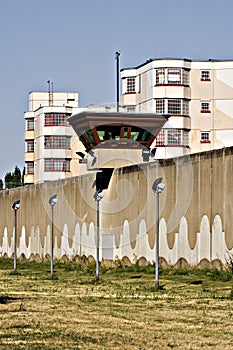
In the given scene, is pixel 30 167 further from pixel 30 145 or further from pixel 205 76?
pixel 205 76

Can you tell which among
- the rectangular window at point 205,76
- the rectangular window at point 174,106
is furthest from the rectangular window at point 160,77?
the rectangular window at point 205,76

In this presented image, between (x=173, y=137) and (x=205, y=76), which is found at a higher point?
(x=205, y=76)

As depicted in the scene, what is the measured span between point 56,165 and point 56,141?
2474 millimetres

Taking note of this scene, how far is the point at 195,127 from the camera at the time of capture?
8638 cm

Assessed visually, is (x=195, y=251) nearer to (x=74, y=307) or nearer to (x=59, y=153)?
(x=74, y=307)

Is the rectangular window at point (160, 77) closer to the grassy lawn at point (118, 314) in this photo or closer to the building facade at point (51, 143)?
the building facade at point (51, 143)

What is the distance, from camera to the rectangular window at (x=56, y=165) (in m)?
99.1

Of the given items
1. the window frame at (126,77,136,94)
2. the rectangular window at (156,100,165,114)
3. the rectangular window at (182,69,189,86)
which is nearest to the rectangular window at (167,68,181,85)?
the rectangular window at (182,69,189,86)

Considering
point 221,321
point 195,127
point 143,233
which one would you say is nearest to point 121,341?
point 221,321

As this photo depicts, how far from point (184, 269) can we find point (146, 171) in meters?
5.06

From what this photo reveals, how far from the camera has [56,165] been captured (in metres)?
99.4

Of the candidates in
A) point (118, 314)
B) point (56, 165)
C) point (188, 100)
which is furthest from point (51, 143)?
point (118, 314)

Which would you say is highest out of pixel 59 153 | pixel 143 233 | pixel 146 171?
pixel 59 153

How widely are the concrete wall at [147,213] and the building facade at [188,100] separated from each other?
36522 mm
